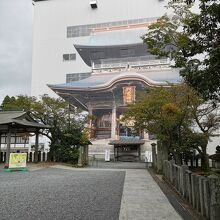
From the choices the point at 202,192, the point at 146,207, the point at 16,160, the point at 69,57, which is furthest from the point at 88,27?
the point at 202,192

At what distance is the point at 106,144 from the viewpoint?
121 ft

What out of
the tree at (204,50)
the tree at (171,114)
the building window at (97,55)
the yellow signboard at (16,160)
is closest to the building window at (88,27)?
the building window at (97,55)

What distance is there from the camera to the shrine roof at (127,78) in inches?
1459

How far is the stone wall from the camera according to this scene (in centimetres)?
563

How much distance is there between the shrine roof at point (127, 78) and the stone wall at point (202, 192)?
2772 centimetres

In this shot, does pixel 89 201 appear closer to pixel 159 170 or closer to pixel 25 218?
pixel 25 218

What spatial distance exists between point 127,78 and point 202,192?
102 feet

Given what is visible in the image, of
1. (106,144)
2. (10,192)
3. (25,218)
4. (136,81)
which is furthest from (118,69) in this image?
(25,218)

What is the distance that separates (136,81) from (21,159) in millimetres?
21848

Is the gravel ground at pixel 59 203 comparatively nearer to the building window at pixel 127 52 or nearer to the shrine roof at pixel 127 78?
the shrine roof at pixel 127 78

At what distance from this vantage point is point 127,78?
1459 inches

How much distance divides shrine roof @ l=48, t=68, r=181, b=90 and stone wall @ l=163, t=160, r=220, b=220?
27.7 meters

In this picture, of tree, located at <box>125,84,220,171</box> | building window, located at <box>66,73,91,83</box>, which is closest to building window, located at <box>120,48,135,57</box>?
building window, located at <box>66,73,91,83</box>

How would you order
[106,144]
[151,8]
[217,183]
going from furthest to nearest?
[151,8] → [106,144] → [217,183]
